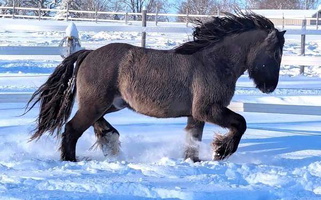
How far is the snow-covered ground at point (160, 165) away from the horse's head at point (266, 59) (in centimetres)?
84

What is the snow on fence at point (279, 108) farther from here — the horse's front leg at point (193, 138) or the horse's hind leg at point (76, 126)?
the horse's hind leg at point (76, 126)

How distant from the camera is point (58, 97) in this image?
590cm

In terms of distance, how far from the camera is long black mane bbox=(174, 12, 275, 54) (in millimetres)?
5883

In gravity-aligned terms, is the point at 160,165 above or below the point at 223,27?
below

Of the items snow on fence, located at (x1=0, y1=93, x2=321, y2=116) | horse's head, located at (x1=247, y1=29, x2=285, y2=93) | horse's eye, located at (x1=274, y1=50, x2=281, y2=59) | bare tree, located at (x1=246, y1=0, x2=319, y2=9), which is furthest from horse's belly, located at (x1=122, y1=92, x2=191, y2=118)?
bare tree, located at (x1=246, y1=0, x2=319, y2=9)

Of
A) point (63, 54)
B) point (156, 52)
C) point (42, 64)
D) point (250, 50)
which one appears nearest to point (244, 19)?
point (250, 50)

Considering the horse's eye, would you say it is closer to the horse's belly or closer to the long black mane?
the long black mane

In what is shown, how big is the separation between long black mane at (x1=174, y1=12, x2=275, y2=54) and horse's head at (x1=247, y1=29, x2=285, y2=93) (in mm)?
145

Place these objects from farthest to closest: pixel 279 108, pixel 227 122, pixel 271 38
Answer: pixel 279 108 → pixel 271 38 → pixel 227 122

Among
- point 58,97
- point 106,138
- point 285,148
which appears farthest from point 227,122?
point 58,97

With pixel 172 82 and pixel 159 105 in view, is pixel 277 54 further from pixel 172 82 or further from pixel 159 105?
pixel 159 105

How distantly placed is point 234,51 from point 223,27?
0.31m

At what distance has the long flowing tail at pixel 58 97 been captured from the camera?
19.2 ft

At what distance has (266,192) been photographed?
163 inches
